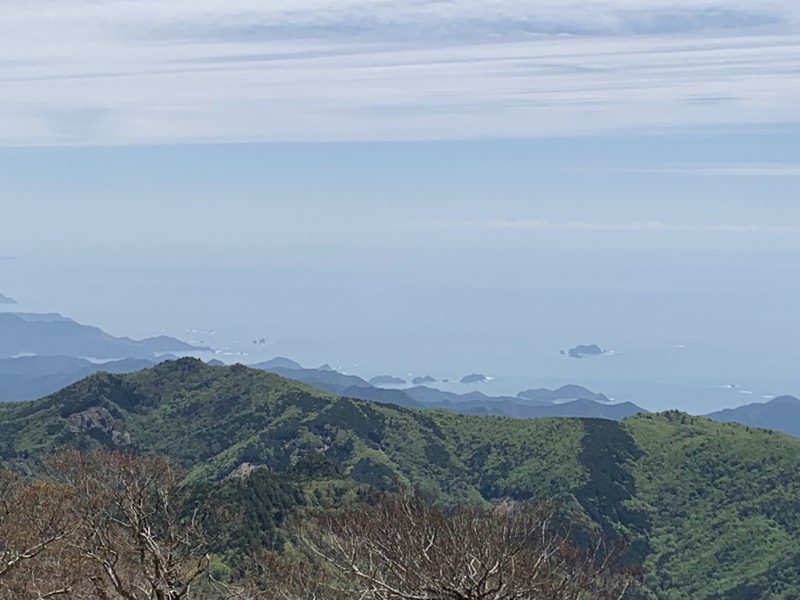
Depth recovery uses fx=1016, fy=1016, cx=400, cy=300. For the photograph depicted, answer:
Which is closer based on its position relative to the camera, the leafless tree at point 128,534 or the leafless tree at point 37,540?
the leafless tree at point 128,534

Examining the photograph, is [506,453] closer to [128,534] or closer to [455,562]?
[128,534]

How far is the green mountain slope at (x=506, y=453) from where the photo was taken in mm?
80250

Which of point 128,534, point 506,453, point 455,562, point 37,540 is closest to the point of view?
point 455,562

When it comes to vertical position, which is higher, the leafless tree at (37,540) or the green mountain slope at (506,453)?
the leafless tree at (37,540)

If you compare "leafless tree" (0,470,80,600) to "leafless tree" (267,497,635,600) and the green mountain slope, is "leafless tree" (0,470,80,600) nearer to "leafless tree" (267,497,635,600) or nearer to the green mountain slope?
"leafless tree" (267,497,635,600)

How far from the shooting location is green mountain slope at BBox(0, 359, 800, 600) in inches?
3159

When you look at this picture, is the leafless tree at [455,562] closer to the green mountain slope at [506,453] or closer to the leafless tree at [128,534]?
the leafless tree at [128,534]

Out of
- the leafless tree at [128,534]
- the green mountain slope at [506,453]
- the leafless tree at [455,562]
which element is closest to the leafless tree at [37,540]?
the leafless tree at [128,534]

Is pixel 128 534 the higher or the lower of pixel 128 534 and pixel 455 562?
the lower

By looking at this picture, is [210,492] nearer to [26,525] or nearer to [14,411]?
[26,525]

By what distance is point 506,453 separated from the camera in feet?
332

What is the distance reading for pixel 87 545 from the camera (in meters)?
21.6

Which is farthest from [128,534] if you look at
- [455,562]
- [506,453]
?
[506,453]

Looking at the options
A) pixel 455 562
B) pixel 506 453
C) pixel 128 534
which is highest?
pixel 455 562
